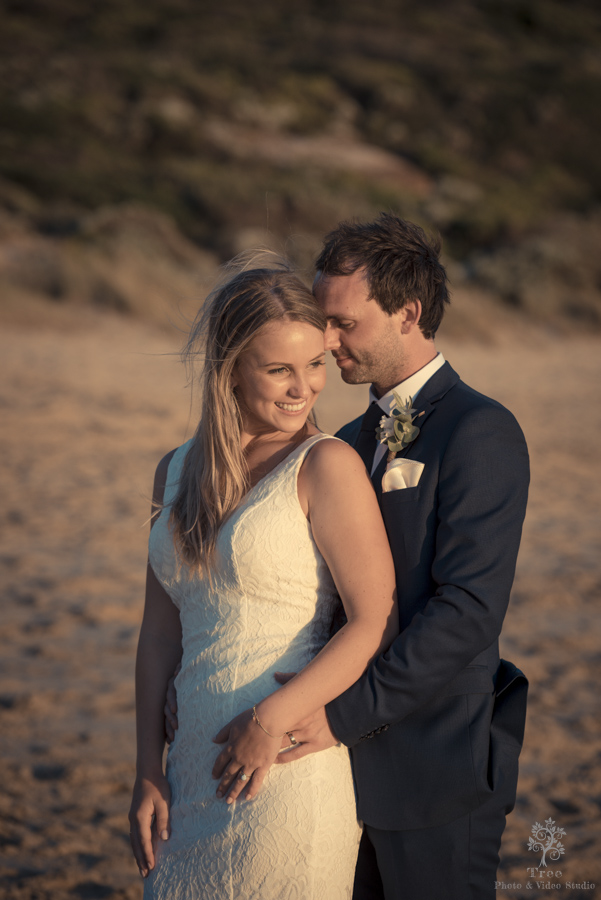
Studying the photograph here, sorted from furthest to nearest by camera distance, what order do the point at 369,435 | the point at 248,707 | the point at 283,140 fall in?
the point at 283,140 < the point at 369,435 < the point at 248,707

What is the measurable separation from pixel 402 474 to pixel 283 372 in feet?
1.39

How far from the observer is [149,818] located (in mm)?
2045

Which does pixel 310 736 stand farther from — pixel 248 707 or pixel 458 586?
pixel 458 586

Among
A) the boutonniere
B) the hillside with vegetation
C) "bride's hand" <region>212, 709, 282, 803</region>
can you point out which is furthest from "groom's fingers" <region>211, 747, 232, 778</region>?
the hillside with vegetation

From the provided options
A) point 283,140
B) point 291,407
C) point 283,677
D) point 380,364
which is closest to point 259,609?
point 283,677

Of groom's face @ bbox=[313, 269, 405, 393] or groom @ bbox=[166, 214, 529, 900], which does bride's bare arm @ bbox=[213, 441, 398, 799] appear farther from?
groom's face @ bbox=[313, 269, 405, 393]

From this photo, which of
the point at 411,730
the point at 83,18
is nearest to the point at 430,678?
the point at 411,730

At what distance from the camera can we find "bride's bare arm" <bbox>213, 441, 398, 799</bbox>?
182 centimetres

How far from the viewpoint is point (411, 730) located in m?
1.98

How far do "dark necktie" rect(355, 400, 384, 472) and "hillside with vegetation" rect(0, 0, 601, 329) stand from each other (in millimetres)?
14689

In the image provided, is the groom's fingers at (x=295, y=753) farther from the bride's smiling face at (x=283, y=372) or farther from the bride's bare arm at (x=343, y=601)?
the bride's smiling face at (x=283, y=372)

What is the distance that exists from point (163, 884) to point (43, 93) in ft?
105

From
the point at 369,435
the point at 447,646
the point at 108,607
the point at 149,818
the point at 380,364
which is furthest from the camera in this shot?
the point at 108,607

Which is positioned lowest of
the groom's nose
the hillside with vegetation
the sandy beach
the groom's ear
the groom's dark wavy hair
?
the sandy beach
